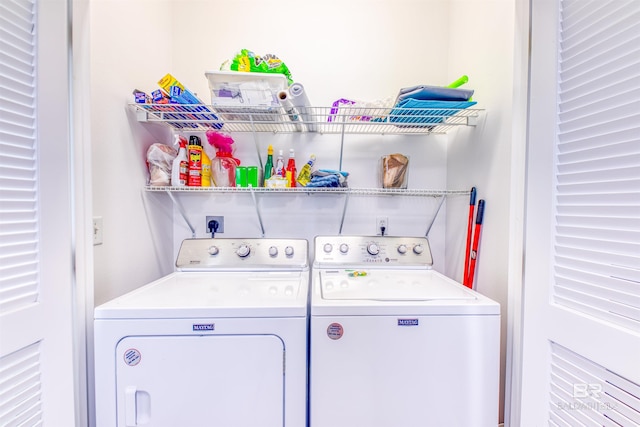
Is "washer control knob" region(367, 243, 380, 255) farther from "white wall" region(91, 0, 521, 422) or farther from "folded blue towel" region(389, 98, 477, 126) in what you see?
"folded blue towel" region(389, 98, 477, 126)

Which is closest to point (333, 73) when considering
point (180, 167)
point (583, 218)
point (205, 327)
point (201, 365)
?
point (180, 167)

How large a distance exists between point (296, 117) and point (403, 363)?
140cm

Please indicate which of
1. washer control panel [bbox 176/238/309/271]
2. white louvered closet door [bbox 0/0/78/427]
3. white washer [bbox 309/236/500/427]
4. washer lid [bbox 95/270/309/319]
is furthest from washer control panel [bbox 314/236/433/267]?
white louvered closet door [bbox 0/0/78/427]

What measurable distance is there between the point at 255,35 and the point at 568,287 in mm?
2194

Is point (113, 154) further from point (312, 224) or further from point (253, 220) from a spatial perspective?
point (312, 224)

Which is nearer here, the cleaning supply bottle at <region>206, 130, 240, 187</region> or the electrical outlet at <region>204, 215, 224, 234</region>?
the cleaning supply bottle at <region>206, 130, 240, 187</region>

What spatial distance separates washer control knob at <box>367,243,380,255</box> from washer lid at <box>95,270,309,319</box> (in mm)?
464

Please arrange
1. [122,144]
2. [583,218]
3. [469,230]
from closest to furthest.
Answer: [583,218] < [122,144] < [469,230]

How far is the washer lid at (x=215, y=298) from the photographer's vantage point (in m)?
1.03

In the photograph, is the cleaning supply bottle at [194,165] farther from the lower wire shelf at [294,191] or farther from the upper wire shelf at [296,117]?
the upper wire shelf at [296,117]

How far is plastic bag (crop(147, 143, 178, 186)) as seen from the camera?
63.4 inches

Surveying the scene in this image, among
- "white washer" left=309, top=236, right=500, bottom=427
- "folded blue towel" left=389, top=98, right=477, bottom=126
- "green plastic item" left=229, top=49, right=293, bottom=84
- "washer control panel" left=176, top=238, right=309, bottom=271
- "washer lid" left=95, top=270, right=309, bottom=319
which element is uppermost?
"green plastic item" left=229, top=49, right=293, bottom=84

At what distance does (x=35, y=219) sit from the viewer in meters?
0.87

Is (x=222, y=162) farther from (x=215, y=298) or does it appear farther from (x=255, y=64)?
(x=215, y=298)
